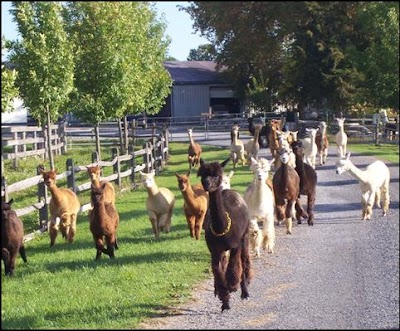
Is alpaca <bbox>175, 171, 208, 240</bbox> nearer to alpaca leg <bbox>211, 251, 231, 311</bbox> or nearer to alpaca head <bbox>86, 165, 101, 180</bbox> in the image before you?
alpaca head <bbox>86, 165, 101, 180</bbox>

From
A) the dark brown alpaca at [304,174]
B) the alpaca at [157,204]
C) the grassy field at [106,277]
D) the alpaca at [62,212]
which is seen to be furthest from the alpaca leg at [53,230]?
the dark brown alpaca at [304,174]

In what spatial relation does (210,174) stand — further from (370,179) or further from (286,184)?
(370,179)

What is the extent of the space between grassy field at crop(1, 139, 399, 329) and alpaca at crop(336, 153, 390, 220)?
4.88 feet

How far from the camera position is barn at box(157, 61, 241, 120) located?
3.13 meters

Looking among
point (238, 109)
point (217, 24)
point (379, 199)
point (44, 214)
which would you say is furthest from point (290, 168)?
point (44, 214)

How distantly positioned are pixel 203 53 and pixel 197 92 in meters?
0.66

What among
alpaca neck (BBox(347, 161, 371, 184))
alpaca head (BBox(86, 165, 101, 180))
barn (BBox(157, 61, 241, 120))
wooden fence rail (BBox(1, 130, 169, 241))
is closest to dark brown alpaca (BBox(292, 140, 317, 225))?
alpaca neck (BBox(347, 161, 371, 184))

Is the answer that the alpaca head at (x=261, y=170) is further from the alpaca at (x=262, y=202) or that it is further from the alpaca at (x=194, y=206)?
the alpaca at (x=194, y=206)

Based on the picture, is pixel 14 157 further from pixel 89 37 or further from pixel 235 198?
pixel 89 37

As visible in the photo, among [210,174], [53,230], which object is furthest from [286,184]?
[53,230]

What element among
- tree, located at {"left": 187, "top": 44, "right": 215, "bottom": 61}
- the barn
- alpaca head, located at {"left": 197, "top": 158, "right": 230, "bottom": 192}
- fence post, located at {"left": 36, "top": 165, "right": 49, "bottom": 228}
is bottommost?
fence post, located at {"left": 36, "top": 165, "right": 49, "bottom": 228}

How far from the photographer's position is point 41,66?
4980 mm

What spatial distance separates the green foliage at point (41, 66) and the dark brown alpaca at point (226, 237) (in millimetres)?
1143

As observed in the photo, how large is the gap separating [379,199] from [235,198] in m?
5.24
